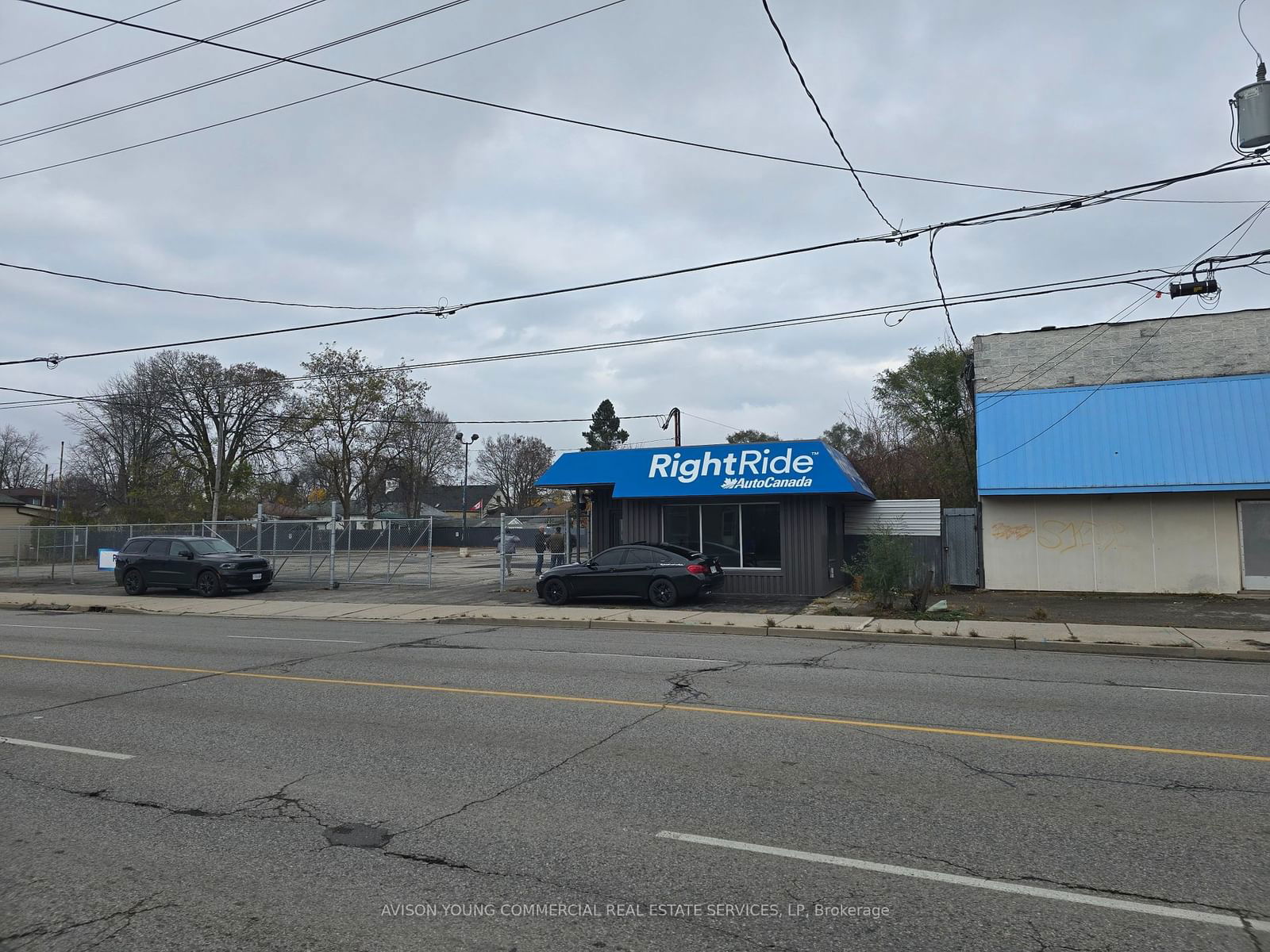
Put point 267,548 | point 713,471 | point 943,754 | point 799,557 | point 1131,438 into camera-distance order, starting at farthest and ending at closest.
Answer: point 267,548, point 713,471, point 799,557, point 1131,438, point 943,754

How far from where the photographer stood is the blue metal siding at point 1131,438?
64.3ft

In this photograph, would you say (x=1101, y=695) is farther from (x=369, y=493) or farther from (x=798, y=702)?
(x=369, y=493)

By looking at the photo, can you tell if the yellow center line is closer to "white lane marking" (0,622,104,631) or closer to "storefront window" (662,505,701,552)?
"white lane marking" (0,622,104,631)

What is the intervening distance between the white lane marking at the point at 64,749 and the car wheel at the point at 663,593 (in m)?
13.3

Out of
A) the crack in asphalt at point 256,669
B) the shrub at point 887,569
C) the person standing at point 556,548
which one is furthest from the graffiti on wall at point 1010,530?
the crack in asphalt at point 256,669

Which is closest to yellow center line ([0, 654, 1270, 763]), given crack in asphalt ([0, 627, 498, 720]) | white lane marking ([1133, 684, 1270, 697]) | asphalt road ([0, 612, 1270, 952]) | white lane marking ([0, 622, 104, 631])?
asphalt road ([0, 612, 1270, 952])

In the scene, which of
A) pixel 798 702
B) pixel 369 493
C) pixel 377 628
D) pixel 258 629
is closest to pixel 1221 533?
pixel 798 702

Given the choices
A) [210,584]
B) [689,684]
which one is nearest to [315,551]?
[210,584]

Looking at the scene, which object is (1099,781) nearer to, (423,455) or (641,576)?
(641,576)

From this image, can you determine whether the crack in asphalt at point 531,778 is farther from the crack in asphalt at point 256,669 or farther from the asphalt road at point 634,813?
the crack in asphalt at point 256,669

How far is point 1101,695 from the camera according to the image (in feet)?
30.1

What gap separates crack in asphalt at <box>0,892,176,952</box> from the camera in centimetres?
375

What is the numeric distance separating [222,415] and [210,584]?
29.8m

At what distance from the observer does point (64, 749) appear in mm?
6957
